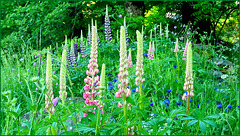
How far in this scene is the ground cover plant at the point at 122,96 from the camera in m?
1.62

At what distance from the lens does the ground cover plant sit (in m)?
1.62

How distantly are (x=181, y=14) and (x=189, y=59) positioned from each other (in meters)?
8.96

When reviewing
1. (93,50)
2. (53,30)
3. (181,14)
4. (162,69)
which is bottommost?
(162,69)

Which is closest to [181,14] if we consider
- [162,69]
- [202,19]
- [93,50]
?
[202,19]

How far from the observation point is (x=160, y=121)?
6.07 ft

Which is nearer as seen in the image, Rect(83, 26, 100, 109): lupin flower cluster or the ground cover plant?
the ground cover plant

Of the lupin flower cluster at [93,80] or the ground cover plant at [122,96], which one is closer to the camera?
the ground cover plant at [122,96]

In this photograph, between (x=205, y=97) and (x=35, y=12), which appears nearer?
(x=205, y=97)

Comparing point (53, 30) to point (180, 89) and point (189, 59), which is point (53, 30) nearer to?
point (180, 89)

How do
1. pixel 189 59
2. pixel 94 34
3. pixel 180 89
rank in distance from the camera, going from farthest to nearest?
pixel 180 89 → pixel 94 34 → pixel 189 59

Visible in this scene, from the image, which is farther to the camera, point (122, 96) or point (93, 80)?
point (93, 80)

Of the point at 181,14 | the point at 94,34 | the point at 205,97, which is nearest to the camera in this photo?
the point at 94,34

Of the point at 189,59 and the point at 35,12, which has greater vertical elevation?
the point at 35,12

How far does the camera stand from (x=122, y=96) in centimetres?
175
